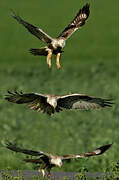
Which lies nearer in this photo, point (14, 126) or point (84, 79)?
point (14, 126)

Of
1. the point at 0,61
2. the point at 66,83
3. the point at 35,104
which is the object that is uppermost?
the point at 0,61

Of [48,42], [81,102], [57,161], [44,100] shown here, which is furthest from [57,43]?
[57,161]

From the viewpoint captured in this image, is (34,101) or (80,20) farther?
(80,20)

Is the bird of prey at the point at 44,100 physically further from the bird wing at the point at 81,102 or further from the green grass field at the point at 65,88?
the green grass field at the point at 65,88

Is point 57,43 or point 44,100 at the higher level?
point 57,43

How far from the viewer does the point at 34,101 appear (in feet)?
36.6

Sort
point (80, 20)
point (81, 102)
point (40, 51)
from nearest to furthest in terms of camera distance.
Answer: point (40, 51)
point (81, 102)
point (80, 20)

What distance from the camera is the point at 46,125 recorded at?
74.2 ft

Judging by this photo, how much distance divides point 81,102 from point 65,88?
16.9m

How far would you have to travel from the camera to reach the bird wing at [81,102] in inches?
457

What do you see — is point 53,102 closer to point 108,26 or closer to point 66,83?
point 66,83

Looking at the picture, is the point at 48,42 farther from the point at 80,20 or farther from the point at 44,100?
the point at 80,20

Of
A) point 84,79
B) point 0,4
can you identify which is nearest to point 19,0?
point 0,4

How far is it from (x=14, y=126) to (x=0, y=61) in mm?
28607
